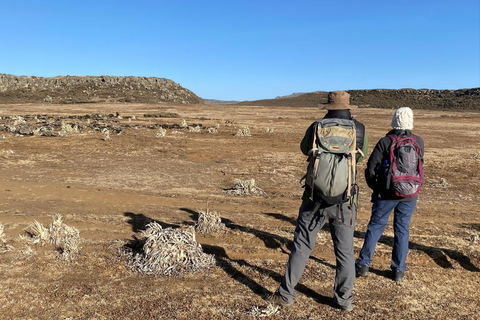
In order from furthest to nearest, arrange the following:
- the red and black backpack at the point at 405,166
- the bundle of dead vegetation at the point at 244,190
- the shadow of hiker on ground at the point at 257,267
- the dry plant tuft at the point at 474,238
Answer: the bundle of dead vegetation at the point at 244,190 → the dry plant tuft at the point at 474,238 → the shadow of hiker on ground at the point at 257,267 → the red and black backpack at the point at 405,166

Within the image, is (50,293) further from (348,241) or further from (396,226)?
(396,226)

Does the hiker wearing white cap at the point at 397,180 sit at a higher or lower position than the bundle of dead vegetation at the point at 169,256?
higher

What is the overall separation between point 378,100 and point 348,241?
67098mm

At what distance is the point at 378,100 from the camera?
209ft

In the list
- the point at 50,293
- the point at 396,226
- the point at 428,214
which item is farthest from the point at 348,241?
the point at 428,214

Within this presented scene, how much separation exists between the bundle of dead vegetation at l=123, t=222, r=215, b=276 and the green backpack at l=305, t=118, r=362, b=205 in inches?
71.3

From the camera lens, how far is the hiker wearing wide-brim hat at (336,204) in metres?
2.69

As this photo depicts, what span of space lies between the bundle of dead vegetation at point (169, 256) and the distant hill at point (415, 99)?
2176 inches

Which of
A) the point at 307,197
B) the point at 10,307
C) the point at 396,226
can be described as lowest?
the point at 10,307

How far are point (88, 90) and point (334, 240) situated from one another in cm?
6353

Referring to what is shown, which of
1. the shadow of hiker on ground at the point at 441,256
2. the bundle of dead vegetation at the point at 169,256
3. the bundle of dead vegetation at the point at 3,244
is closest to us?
the bundle of dead vegetation at the point at 169,256

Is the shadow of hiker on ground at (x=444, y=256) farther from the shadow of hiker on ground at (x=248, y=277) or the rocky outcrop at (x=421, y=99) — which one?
the rocky outcrop at (x=421, y=99)

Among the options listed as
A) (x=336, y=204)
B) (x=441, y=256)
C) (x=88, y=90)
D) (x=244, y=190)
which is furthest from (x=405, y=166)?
(x=88, y=90)

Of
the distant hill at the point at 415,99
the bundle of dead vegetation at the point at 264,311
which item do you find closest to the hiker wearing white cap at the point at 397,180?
the bundle of dead vegetation at the point at 264,311
